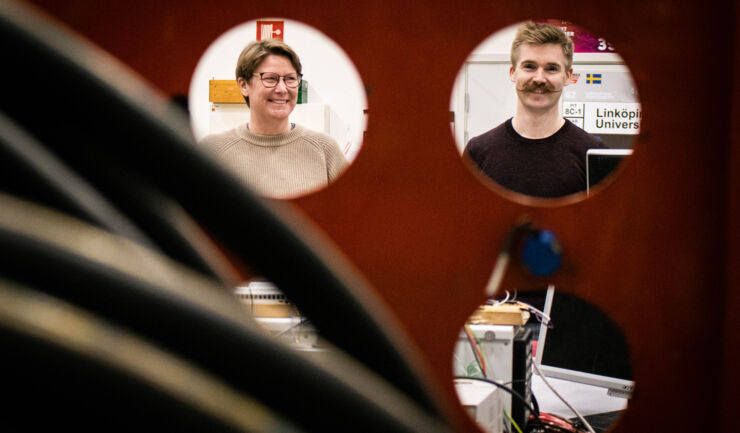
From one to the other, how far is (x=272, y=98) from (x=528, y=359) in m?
0.93

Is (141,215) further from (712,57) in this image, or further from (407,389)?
(712,57)

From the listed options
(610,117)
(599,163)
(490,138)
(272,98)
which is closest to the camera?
(599,163)

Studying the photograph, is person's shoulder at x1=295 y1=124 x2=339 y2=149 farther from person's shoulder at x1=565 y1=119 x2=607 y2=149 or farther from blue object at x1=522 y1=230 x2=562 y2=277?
blue object at x1=522 y1=230 x2=562 y2=277

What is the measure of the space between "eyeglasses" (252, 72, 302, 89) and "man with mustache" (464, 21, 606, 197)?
572mm

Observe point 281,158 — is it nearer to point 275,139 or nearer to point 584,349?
point 275,139

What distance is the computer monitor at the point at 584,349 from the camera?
174cm

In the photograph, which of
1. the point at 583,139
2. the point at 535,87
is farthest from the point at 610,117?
the point at 535,87

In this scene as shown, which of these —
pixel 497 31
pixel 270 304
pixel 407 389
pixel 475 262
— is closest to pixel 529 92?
pixel 497 31

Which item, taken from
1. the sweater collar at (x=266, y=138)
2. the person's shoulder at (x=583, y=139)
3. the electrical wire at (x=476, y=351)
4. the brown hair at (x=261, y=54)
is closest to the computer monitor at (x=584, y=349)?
the electrical wire at (x=476, y=351)

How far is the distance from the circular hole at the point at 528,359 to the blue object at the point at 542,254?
0.93 ft

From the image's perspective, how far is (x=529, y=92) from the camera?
4.46ft

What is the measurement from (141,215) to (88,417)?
11 centimetres

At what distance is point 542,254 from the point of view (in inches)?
36.7

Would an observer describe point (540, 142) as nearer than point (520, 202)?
No
